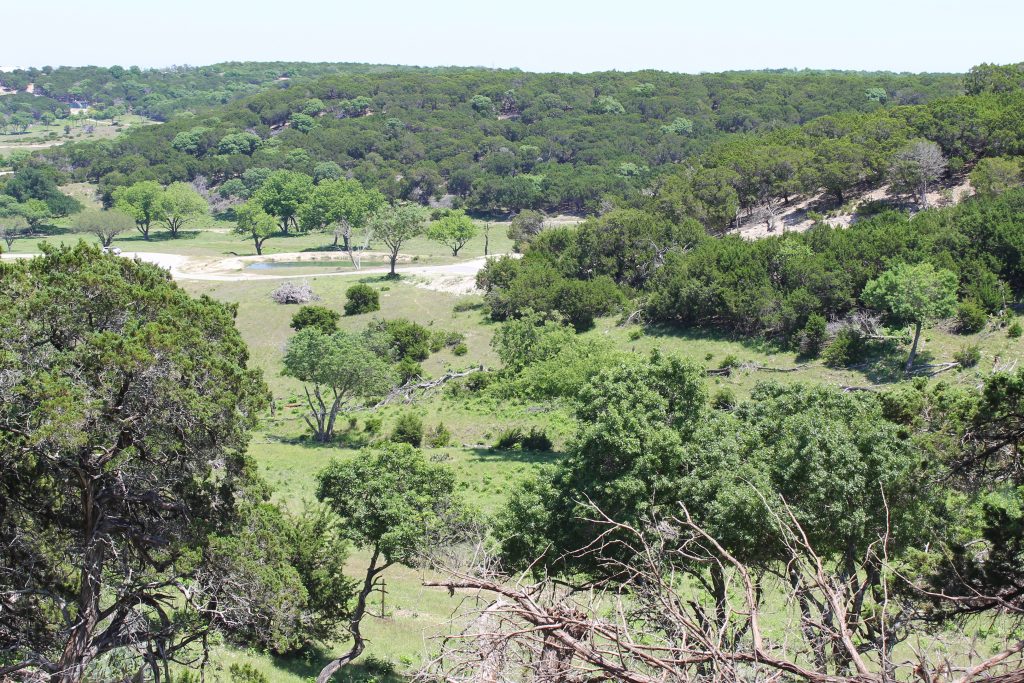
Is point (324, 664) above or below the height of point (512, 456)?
above

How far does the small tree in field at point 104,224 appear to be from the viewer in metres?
82.3

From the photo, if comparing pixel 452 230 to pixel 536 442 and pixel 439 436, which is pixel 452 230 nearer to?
pixel 439 436

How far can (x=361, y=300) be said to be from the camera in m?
53.9

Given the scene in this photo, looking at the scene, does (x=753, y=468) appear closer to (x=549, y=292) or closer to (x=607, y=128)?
(x=549, y=292)

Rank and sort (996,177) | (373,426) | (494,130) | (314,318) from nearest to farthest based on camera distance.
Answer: (373,426)
(314,318)
(996,177)
(494,130)

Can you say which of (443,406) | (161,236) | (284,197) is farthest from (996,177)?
(161,236)

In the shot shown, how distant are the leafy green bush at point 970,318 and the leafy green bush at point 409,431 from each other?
75.0ft

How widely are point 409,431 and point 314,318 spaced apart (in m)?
18.0

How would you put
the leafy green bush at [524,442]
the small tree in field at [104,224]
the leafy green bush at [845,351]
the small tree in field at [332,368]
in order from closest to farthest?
the leafy green bush at [524,442] < the small tree in field at [332,368] < the leafy green bush at [845,351] < the small tree in field at [104,224]

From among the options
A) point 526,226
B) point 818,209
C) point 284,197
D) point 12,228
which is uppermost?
point 818,209

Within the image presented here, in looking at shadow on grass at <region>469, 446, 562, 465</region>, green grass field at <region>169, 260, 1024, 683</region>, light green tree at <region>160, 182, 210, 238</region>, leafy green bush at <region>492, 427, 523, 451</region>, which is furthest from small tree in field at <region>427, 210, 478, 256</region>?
shadow on grass at <region>469, 446, 562, 465</region>

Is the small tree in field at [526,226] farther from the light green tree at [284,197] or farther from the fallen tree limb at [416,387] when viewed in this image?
the fallen tree limb at [416,387]

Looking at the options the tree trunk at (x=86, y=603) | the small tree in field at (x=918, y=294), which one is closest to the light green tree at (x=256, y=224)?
the small tree in field at (x=918, y=294)

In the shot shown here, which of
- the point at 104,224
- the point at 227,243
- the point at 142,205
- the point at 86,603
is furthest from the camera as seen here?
the point at 142,205
